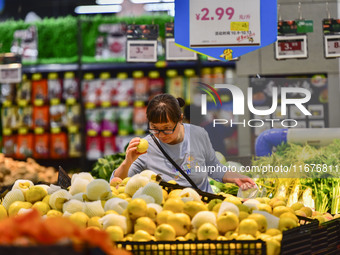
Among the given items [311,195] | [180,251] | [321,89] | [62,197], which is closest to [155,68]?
[311,195]

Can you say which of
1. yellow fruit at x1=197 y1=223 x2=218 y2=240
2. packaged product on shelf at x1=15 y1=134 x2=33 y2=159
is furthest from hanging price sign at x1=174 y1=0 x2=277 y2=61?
packaged product on shelf at x1=15 y1=134 x2=33 y2=159

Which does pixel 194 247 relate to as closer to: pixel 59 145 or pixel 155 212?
pixel 155 212

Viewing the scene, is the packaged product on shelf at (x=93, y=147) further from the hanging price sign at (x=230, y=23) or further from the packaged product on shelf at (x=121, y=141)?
the hanging price sign at (x=230, y=23)

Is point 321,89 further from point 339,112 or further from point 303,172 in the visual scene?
point 303,172

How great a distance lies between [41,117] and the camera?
25.1ft

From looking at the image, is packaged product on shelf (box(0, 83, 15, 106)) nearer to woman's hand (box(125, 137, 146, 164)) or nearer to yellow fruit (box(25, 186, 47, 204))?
woman's hand (box(125, 137, 146, 164))

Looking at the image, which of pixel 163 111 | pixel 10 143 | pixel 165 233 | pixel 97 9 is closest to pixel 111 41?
pixel 97 9

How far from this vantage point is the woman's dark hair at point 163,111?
3.35 metres

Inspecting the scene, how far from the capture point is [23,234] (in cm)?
112

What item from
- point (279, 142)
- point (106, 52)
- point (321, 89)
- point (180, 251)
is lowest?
point (180, 251)

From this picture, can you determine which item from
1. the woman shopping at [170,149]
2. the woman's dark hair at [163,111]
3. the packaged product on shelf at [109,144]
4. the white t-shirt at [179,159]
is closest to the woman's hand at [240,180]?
the woman shopping at [170,149]

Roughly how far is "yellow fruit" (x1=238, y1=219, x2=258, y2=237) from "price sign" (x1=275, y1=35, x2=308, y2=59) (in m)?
4.03

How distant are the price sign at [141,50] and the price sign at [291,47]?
1.35 meters

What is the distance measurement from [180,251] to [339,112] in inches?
63.4
